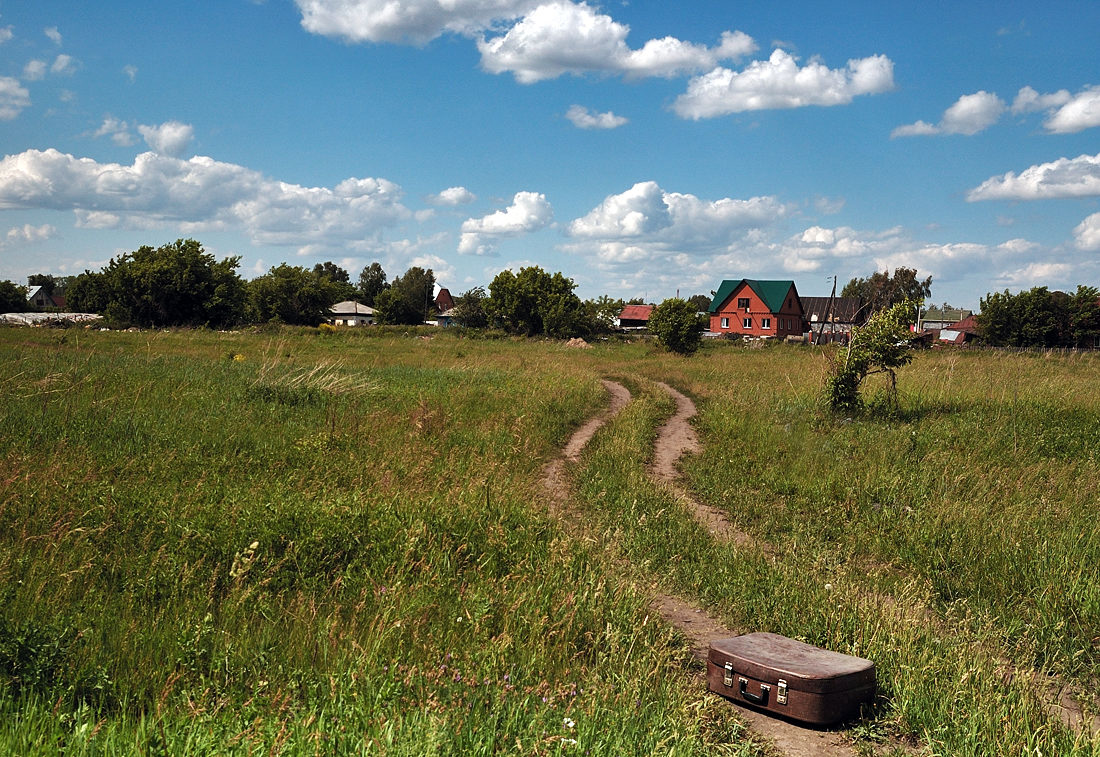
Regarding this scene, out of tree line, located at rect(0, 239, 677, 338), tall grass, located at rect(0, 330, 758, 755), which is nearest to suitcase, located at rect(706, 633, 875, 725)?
tall grass, located at rect(0, 330, 758, 755)

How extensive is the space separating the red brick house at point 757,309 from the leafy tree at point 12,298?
92.9m

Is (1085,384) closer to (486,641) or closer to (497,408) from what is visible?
(497,408)

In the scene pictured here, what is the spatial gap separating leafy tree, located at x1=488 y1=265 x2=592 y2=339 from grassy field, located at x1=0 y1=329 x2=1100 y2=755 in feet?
154

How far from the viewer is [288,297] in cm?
7356

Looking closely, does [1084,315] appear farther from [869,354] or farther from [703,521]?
[703,521]

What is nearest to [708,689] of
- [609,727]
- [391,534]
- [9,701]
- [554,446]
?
[609,727]

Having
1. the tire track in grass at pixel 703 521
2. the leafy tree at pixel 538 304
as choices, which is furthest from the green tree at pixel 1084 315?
the tire track in grass at pixel 703 521

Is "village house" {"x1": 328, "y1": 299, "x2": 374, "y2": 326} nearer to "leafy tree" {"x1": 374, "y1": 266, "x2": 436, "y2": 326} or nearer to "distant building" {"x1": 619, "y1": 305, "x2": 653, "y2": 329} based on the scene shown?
"leafy tree" {"x1": 374, "y1": 266, "x2": 436, "y2": 326}

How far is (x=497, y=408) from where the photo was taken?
14992mm

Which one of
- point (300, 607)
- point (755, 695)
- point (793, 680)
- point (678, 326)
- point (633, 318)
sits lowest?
point (755, 695)

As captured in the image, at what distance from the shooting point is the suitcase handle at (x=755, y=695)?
14.3 feet

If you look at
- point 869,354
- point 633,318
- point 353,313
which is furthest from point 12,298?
point 869,354

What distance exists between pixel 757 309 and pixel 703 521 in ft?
225

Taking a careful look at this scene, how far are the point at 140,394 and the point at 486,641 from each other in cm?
1012
